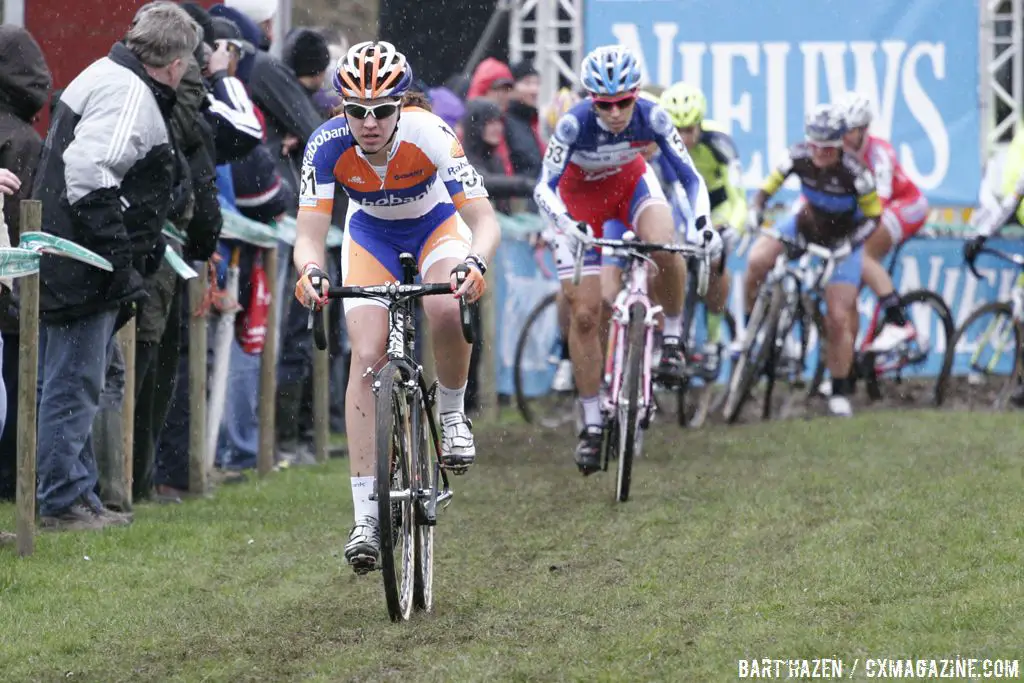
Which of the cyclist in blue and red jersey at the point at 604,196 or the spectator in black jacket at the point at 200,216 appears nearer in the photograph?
the spectator in black jacket at the point at 200,216

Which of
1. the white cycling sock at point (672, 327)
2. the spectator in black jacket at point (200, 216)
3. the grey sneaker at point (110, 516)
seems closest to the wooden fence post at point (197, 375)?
the spectator in black jacket at point (200, 216)

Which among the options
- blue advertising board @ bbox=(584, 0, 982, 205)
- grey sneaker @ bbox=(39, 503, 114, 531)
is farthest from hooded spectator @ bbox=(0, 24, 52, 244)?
blue advertising board @ bbox=(584, 0, 982, 205)

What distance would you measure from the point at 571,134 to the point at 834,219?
14.5 feet

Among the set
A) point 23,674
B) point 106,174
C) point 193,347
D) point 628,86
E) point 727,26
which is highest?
point 727,26

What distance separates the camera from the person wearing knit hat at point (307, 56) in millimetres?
12219

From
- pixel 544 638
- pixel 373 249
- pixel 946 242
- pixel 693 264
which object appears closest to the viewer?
pixel 544 638

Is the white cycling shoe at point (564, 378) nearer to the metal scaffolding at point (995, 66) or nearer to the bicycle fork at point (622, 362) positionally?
the bicycle fork at point (622, 362)

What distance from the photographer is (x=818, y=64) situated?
1783cm

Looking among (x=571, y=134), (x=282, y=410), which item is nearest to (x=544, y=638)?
(x=571, y=134)

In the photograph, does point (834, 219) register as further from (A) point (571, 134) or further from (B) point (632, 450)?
(B) point (632, 450)

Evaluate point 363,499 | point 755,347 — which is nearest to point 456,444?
point 363,499

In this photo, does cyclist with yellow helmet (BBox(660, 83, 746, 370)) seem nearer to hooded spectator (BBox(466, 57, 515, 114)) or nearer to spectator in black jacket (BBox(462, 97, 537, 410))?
spectator in black jacket (BBox(462, 97, 537, 410))

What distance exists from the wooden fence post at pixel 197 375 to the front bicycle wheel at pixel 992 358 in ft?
25.7

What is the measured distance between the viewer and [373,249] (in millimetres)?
7867
